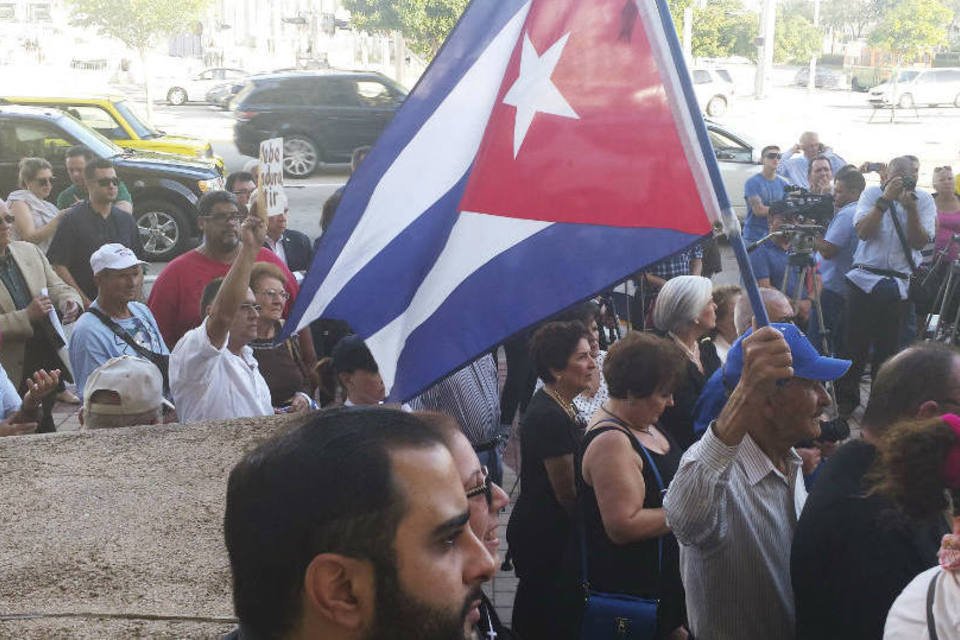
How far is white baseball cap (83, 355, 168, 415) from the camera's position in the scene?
4301 millimetres

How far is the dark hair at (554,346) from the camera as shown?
180 inches

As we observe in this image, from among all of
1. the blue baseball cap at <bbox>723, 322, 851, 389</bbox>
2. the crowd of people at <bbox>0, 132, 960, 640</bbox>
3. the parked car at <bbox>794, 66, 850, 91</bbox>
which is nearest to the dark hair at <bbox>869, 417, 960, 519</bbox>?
the crowd of people at <bbox>0, 132, 960, 640</bbox>

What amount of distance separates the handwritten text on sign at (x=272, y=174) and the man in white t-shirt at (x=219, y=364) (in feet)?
1.73

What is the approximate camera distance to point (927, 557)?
2822 millimetres

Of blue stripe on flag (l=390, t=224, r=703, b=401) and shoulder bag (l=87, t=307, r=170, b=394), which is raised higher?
blue stripe on flag (l=390, t=224, r=703, b=401)

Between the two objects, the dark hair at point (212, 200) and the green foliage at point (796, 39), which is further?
the green foliage at point (796, 39)

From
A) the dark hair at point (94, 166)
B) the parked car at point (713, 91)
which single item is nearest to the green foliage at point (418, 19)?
the parked car at point (713, 91)

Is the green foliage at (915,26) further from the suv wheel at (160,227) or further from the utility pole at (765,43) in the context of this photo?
the suv wheel at (160,227)

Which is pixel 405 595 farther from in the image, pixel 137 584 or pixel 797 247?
pixel 797 247

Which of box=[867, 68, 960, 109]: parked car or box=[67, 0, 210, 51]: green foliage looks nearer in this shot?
box=[67, 0, 210, 51]: green foliage

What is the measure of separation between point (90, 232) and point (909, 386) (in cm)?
691

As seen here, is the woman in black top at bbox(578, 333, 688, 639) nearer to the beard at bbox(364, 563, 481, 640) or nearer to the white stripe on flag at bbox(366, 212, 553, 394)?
the white stripe on flag at bbox(366, 212, 553, 394)

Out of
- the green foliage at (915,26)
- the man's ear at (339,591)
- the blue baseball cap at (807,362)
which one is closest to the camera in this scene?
the man's ear at (339,591)

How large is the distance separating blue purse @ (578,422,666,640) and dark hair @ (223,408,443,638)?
86.3 inches
